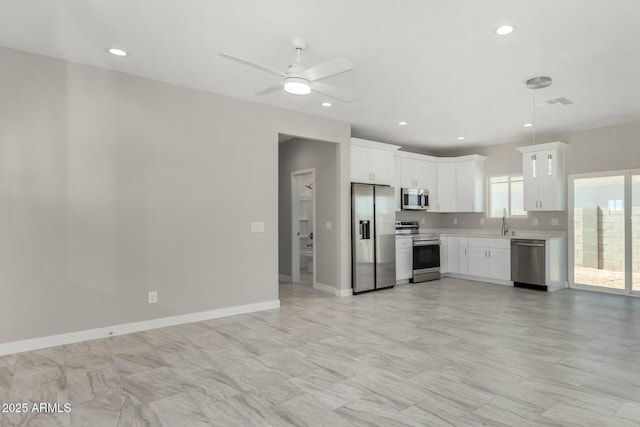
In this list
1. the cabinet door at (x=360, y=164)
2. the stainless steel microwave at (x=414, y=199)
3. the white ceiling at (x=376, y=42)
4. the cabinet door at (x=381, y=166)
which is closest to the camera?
the white ceiling at (x=376, y=42)

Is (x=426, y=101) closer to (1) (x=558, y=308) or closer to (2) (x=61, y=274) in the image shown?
(1) (x=558, y=308)

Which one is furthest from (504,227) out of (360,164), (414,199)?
(360,164)

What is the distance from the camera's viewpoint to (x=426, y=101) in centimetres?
482

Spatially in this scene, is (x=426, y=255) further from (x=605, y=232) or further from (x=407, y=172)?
(x=605, y=232)

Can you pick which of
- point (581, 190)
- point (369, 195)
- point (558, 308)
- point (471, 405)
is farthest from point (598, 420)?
point (581, 190)

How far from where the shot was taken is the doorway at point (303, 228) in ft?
22.7

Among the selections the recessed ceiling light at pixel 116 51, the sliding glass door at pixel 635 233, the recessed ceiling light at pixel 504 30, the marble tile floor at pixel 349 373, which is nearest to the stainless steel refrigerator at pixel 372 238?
the marble tile floor at pixel 349 373

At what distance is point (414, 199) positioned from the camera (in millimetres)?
7379

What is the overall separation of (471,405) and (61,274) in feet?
12.6

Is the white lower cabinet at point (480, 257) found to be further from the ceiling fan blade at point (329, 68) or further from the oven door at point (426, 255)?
the ceiling fan blade at point (329, 68)

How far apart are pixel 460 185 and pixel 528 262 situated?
215 cm

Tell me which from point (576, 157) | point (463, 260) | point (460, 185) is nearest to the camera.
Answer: point (576, 157)

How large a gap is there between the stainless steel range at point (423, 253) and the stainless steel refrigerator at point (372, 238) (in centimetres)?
70

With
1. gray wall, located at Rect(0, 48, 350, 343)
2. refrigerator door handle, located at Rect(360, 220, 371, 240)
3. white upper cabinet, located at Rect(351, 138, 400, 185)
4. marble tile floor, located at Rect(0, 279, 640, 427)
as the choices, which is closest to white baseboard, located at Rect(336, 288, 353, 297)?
refrigerator door handle, located at Rect(360, 220, 371, 240)
